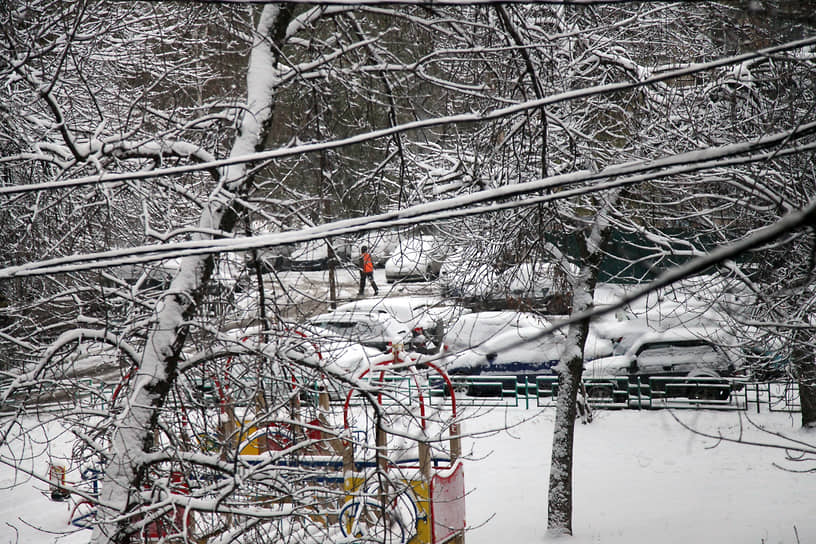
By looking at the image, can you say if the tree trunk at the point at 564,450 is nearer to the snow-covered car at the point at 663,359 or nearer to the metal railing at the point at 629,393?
the metal railing at the point at 629,393

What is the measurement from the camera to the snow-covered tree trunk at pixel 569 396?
28.3ft

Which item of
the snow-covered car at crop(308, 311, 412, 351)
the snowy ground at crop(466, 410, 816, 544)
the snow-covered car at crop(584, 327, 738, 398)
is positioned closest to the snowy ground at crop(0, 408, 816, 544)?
the snowy ground at crop(466, 410, 816, 544)

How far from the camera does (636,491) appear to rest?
32.1 feet

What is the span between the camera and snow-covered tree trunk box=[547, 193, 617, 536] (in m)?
8.64

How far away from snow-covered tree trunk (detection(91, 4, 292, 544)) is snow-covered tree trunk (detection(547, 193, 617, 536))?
476cm

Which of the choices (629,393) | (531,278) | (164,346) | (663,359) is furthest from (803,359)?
(663,359)

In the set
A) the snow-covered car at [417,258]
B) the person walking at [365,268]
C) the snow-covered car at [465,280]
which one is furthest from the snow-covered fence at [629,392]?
the person walking at [365,268]

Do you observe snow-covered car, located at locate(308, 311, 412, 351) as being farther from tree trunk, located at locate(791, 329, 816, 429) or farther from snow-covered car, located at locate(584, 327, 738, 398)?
snow-covered car, located at locate(584, 327, 738, 398)

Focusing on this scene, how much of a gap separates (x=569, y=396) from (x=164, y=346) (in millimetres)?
6016

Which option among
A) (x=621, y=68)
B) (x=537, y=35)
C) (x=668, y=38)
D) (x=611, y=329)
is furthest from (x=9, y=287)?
(x=611, y=329)

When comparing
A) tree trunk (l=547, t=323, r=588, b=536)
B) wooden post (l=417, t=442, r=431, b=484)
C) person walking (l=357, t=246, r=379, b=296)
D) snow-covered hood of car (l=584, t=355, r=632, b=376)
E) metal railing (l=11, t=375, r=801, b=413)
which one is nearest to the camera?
person walking (l=357, t=246, r=379, b=296)

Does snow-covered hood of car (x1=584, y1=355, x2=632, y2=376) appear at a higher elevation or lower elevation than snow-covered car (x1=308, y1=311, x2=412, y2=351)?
higher

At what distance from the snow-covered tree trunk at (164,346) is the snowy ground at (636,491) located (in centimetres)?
393

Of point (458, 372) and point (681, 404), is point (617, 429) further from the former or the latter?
point (458, 372)
